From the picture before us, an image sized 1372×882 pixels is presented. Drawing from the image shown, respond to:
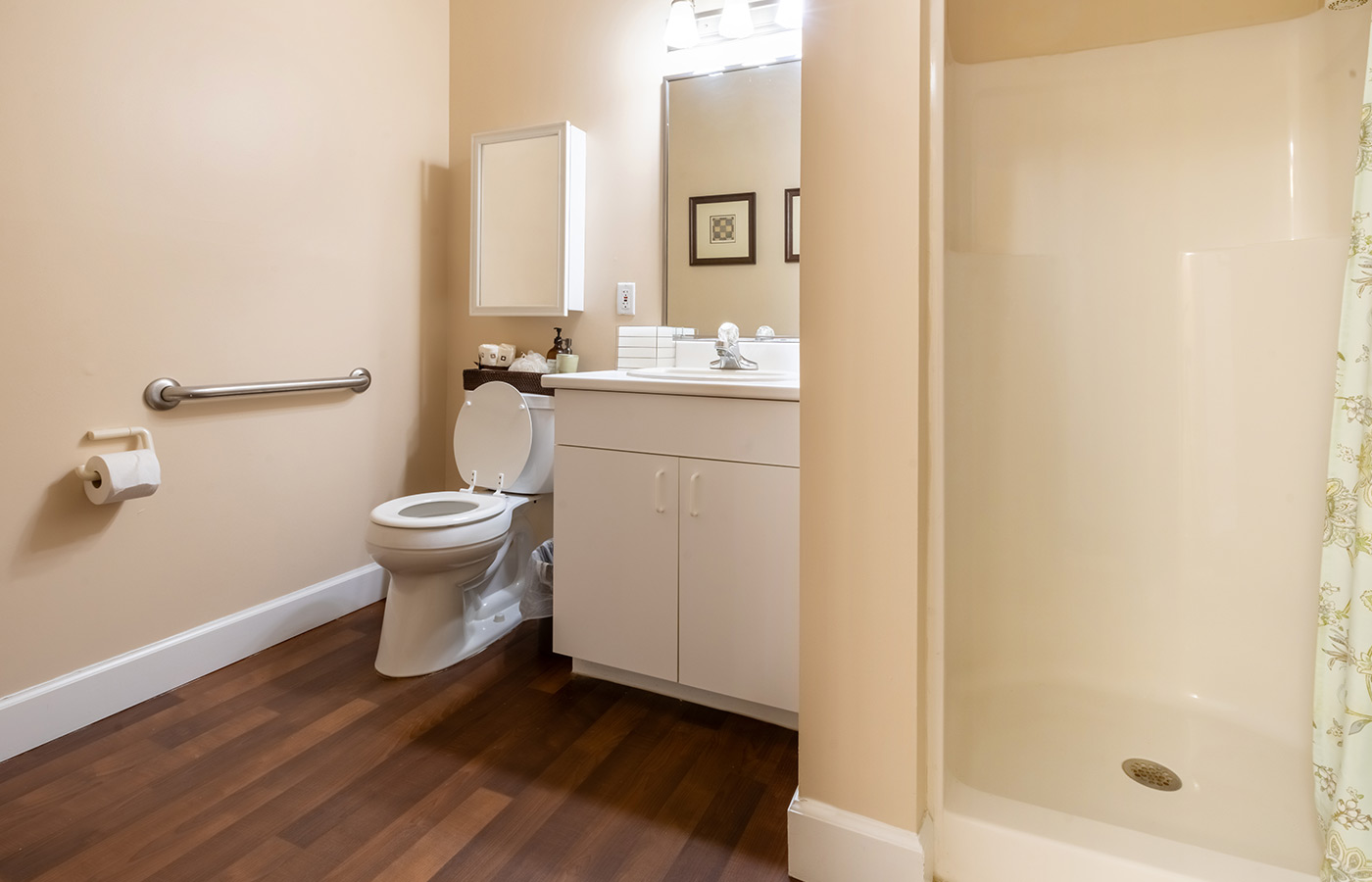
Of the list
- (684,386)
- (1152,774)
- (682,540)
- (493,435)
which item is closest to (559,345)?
(493,435)

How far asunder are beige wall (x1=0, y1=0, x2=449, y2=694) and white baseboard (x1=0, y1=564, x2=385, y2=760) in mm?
34

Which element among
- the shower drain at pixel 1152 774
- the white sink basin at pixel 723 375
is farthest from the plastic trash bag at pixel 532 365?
the shower drain at pixel 1152 774

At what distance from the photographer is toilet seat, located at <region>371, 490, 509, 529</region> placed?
189cm

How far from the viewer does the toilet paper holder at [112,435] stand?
1635 mm

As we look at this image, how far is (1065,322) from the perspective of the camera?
1.61 metres

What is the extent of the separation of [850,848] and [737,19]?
212 centimetres

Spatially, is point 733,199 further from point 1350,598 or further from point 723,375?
point 1350,598

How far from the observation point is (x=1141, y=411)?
155cm

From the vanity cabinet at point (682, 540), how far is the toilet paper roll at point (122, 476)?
954 mm

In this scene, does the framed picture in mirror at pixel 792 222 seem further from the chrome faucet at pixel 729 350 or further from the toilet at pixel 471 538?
the toilet at pixel 471 538

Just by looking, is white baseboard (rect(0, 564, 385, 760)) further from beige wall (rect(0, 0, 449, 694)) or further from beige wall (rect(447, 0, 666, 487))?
beige wall (rect(447, 0, 666, 487))

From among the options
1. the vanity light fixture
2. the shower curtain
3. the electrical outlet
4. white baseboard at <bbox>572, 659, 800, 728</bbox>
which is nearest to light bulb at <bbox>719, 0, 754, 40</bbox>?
the vanity light fixture

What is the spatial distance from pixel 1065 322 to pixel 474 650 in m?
1.79

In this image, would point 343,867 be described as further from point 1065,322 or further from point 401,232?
point 401,232
